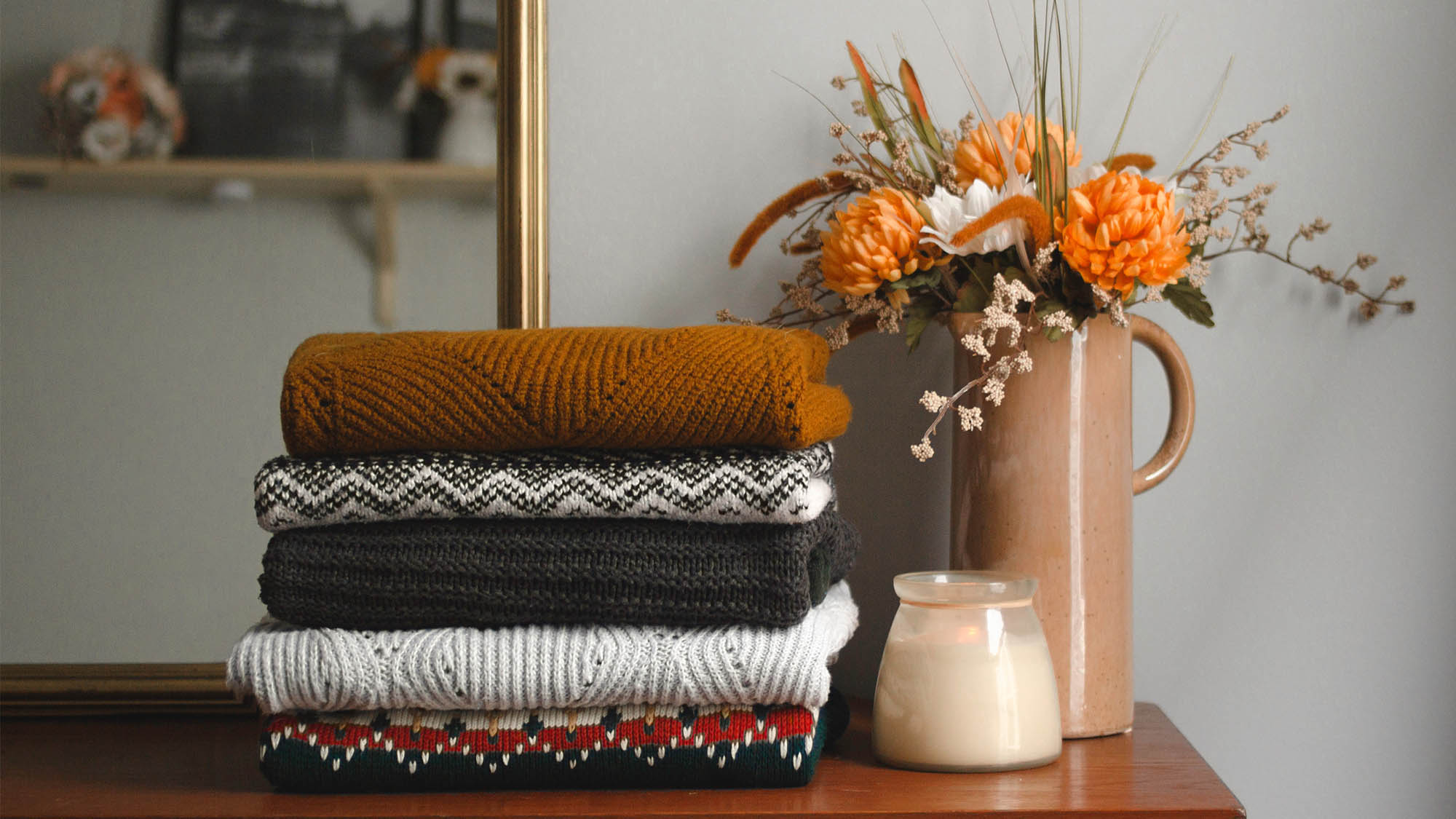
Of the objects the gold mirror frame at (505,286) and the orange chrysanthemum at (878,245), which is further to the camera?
the gold mirror frame at (505,286)

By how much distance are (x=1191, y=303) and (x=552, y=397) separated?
1.48 feet

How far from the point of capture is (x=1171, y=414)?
845mm

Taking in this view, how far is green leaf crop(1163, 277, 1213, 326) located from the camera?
78cm

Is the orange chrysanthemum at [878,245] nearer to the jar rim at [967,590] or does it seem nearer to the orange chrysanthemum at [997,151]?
the orange chrysanthemum at [997,151]

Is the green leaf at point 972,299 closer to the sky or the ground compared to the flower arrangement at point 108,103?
closer to the ground

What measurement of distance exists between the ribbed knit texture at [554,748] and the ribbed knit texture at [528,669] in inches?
0.6

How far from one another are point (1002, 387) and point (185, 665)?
2.22ft

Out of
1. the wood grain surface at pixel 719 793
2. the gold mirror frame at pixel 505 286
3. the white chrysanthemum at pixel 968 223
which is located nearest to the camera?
the wood grain surface at pixel 719 793

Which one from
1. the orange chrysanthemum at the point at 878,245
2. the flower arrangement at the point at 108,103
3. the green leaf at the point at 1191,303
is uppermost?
the flower arrangement at the point at 108,103

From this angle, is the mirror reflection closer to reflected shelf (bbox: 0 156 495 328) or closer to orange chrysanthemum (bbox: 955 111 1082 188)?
reflected shelf (bbox: 0 156 495 328)

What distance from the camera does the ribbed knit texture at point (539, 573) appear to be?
628mm

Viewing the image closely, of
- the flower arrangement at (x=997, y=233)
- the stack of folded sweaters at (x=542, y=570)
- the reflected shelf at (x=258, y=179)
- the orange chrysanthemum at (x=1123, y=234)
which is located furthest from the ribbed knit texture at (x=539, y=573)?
the reflected shelf at (x=258, y=179)

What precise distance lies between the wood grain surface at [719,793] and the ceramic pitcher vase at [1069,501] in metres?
0.05

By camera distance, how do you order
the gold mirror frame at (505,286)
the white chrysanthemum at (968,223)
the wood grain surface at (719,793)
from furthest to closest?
the gold mirror frame at (505,286) → the white chrysanthemum at (968,223) → the wood grain surface at (719,793)
